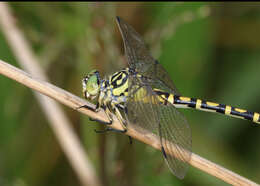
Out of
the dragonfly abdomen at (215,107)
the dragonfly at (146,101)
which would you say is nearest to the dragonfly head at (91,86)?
the dragonfly at (146,101)

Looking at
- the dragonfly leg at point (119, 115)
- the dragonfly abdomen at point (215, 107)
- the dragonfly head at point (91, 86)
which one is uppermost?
the dragonfly head at point (91, 86)

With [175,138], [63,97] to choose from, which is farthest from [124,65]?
[63,97]

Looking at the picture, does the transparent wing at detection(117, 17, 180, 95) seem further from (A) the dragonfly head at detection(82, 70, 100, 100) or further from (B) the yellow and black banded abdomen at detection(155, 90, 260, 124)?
(A) the dragonfly head at detection(82, 70, 100, 100)

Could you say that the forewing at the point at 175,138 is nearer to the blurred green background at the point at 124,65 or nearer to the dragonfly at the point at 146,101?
the dragonfly at the point at 146,101

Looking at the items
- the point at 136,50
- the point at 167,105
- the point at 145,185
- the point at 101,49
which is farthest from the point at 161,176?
the point at 101,49

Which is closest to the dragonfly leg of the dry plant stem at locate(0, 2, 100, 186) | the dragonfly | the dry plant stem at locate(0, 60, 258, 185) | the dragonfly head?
the dragonfly
